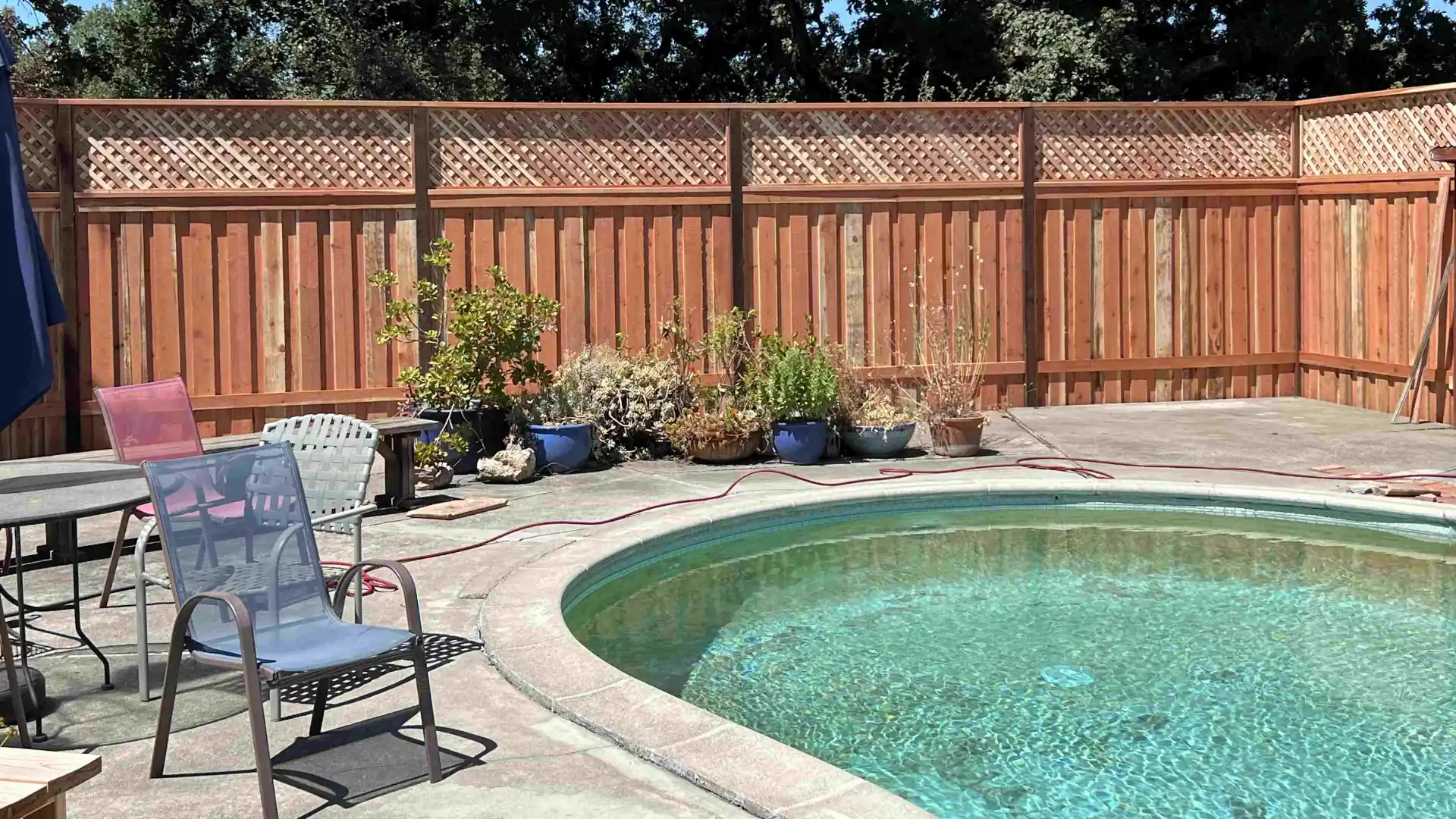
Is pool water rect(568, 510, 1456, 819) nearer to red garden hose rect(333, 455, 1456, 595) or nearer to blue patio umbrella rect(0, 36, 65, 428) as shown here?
red garden hose rect(333, 455, 1456, 595)

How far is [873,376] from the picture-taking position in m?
11.3

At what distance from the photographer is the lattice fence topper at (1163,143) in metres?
11.6

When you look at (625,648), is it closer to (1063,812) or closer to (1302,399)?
(1063,812)

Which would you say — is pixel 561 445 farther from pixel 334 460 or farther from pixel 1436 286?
pixel 1436 286

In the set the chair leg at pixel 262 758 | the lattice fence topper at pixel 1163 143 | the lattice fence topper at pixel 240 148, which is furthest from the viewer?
the lattice fence topper at pixel 1163 143

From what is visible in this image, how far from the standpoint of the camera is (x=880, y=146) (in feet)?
36.9

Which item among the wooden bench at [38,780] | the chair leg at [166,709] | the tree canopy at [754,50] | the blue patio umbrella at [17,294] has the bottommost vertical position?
the chair leg at [166,709]

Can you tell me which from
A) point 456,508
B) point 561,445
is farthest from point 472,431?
point 456,508

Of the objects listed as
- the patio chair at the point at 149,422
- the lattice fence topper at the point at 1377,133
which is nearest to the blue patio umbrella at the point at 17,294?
the patio chair at the point at 149,422

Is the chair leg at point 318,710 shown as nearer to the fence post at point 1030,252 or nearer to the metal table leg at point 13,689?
the metal table leg at point 13,689

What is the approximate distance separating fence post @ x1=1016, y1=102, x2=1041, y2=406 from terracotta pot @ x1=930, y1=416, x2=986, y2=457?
2320 mm

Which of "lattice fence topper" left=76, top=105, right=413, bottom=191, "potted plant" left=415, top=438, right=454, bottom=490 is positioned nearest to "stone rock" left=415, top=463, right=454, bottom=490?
"potted plant" left=415, top=438, right=454, bottom=490

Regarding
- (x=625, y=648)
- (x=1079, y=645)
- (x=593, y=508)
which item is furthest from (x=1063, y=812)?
(x=593, y=508)

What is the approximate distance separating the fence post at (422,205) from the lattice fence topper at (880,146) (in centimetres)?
232
